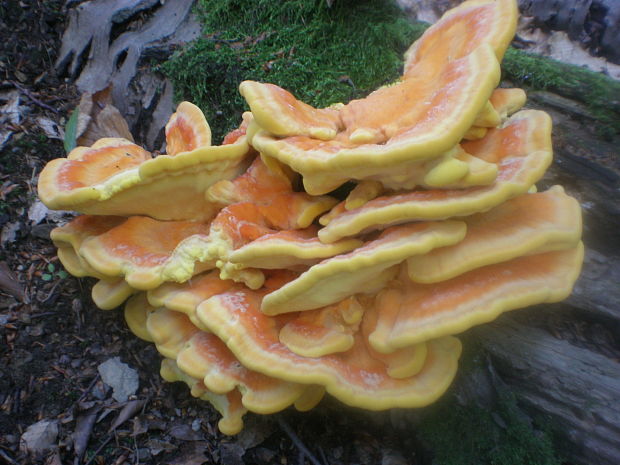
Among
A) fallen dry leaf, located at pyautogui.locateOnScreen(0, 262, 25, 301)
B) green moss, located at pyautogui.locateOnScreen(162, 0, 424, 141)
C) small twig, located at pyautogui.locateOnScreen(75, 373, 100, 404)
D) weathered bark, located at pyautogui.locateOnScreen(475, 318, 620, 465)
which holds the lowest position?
small twig, located at pyautogui.locateOnScreen(75, 373, 100, 404)

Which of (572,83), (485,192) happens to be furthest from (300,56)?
(485,192)

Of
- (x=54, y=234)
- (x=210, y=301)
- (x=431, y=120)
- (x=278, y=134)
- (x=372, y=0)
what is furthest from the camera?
(x=372, y=0)

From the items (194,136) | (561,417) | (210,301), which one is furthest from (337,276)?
(561,417)

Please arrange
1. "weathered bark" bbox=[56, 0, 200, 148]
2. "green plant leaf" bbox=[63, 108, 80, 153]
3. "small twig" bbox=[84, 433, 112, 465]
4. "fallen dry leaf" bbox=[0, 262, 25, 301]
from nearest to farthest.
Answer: "small twig" bbox=[84, 433, 112, 465] < "fallen dry leaf" bbox=[0, 262, 25, 301] < "green plant leaf" bbox=[63, 108, 80, 153] < "weathered bark" bbox=[56, 0, 200, 148]

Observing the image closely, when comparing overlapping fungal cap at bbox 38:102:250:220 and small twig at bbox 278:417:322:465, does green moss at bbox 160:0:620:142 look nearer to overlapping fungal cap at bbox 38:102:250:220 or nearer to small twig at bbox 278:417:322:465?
overlapping fungal cap at bbox 38:102:250:220

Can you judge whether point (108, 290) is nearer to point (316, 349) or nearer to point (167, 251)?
point (167, 251)

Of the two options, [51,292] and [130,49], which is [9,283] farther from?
[130,49]

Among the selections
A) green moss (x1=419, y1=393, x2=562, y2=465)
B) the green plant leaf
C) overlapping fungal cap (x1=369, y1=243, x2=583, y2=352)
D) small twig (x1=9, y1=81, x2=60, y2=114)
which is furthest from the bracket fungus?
small twig (x1=9, y1=81, x2=60, y2=114)
